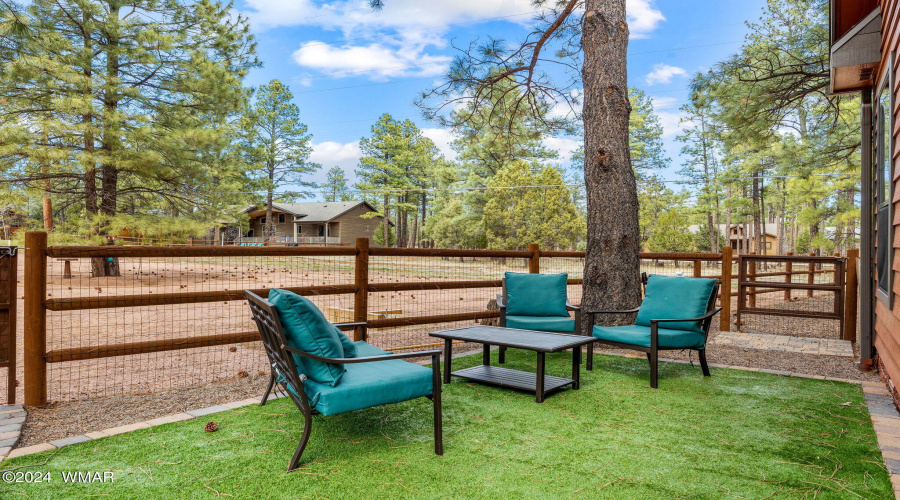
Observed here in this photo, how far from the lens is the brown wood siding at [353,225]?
35.3 metres

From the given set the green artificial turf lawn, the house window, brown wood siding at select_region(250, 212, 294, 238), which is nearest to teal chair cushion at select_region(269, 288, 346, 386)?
the green artificial turf lawn

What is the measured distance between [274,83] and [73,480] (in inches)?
1096

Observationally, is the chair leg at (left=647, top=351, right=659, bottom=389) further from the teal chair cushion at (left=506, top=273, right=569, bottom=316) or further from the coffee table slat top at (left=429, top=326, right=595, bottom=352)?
the teal chair cushion at (left=506, top=273, right=569, bottom=316)

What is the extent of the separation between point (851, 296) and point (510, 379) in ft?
15.6

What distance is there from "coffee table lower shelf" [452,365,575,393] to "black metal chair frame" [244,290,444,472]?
1154 millimetres

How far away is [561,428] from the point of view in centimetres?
306

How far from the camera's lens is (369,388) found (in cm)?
255

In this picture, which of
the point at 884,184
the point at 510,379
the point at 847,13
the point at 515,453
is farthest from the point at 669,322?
the point at 847,13

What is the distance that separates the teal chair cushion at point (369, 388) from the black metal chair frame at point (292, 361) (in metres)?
0.05

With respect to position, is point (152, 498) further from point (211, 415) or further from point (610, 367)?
point (610, 367)

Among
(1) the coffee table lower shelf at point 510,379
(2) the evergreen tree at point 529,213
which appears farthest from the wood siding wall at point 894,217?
(2) the evergreen tree at point 529,213

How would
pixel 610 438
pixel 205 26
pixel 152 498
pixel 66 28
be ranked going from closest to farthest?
pixel 152 498, pixel 610 438, pixel 66 28, pixel 205 26

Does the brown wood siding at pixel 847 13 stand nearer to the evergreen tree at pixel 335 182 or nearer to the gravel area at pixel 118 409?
the gravel area at pixel 118 409

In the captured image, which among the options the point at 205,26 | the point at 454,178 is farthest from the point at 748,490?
the point at 454,178
